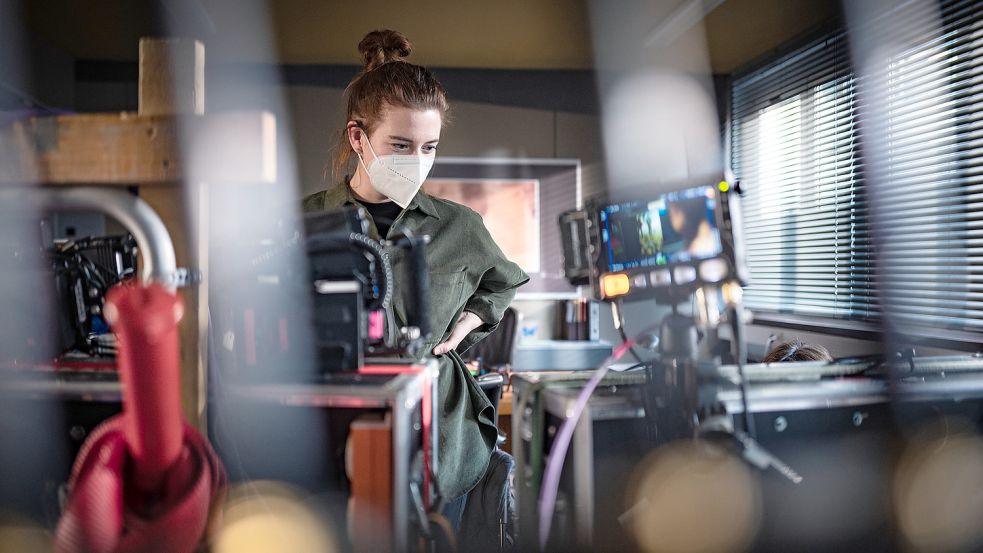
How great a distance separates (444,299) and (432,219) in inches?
7.9

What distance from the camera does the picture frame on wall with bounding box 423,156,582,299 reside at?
4.64m

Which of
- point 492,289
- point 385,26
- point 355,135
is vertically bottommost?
point 492,289

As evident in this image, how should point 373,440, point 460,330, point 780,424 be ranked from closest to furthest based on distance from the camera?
point 373,440 < point 780,424 < point 460,330

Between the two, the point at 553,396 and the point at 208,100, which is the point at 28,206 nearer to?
the point at 553,396

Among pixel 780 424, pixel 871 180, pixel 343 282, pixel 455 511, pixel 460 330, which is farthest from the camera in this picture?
pixel 871 180

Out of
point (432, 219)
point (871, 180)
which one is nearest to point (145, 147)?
point (432, 219)

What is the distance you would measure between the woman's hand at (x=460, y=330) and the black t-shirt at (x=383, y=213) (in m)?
0.28

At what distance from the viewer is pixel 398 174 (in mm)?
1478

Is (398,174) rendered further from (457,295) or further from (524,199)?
(524,199)

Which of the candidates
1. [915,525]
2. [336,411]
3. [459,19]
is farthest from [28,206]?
[459,19]

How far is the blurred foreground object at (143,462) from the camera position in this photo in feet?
1.84

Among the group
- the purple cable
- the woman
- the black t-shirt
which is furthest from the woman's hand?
the purple cable

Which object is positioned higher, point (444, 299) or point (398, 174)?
point (398, 174)

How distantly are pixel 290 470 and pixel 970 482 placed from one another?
4.09 ft
